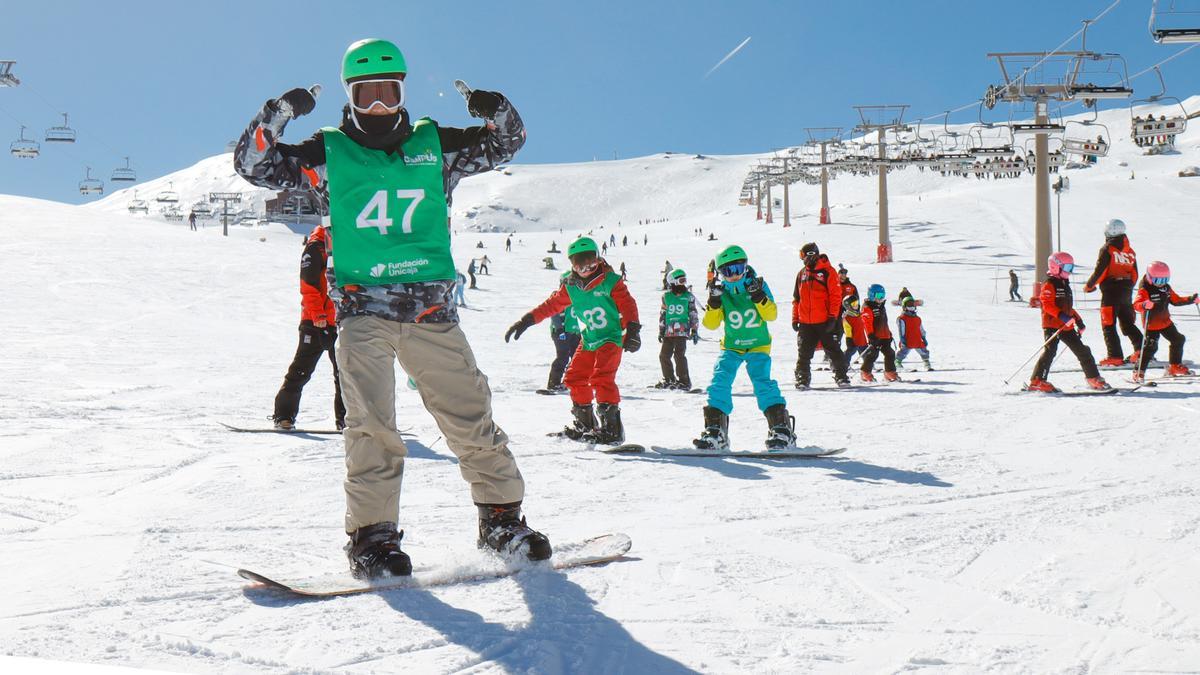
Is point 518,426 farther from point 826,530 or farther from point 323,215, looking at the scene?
point 323,215

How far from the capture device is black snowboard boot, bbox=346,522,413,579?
344 centimetres

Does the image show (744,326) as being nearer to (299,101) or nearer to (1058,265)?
(299,101)

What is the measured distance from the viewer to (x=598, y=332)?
24.4ft

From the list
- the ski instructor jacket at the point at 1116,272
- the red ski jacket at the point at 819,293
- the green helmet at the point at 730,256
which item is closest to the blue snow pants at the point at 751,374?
the green helmet at the point at 730,256

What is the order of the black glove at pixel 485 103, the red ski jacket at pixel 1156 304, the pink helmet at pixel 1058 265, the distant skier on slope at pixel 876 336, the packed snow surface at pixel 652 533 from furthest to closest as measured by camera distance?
the distant skier on slope at pixel 876 336 < the red ski jacket at pixel 1156 304 < the pink helmet at pixel 1058 265 < the black glove at pixel 485 103 < the packed snow surface at pixel 652 533

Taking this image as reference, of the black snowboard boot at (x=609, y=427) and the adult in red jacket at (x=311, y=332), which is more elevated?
the adult in red jacket at (x=311, y=332)

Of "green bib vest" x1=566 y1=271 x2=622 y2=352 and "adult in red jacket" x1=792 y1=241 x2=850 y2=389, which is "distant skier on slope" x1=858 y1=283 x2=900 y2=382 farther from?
"green bib vest" x1=566 y1=271 x2=622 y2=352

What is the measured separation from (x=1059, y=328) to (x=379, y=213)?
28.1 feet

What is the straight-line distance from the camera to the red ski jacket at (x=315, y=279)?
7141mm

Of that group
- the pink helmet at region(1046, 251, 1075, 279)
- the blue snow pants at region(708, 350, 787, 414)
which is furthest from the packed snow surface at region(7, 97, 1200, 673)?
the pink helmet at region(1046, 251, 1075, 279)

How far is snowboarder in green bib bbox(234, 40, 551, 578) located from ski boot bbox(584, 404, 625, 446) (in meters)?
3.66

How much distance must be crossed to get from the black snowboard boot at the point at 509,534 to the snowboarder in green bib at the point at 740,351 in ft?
10.6

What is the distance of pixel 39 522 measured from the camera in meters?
→ 4.45

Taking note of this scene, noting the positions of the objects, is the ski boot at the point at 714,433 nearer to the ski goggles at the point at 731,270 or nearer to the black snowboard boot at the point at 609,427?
the black snowboard boot at the point at 609,427
